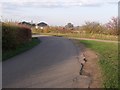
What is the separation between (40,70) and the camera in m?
12.6

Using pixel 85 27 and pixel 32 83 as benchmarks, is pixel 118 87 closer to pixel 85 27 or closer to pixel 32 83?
pixel 32 83

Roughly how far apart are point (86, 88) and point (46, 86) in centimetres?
133

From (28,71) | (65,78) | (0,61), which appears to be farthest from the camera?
(0,61)

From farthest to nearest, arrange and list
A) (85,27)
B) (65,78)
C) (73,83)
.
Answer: (85,27) → (65,78) → (73,83)

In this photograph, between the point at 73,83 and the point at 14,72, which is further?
the point at 14,72

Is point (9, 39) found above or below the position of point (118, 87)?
above

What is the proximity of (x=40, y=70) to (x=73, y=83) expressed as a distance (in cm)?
275

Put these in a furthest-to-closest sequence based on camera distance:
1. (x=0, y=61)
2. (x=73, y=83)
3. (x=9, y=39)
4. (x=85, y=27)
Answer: (x=85, y=27), (x=9, y=39), (x=0, y=61), (x=73, y=83)

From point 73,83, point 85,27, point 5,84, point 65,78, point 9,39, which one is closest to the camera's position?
point 5,84

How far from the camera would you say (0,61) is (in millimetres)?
14758

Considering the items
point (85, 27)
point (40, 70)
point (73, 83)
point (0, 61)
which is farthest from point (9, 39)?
point (85, 27)

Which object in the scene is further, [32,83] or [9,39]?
[9,39]

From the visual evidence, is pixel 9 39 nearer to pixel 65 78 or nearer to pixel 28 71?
pixel 28 71

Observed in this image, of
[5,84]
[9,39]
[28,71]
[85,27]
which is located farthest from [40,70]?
[85,27]
